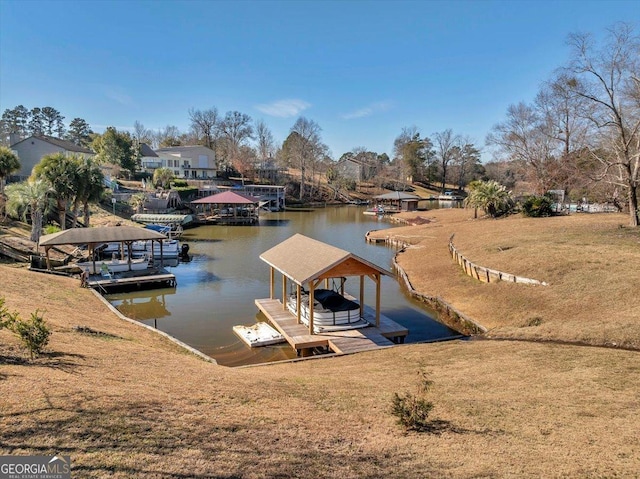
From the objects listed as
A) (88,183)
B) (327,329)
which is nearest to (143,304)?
(327,329)

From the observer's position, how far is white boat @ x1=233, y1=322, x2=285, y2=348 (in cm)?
1522

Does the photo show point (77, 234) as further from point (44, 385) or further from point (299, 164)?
point (299, 164)

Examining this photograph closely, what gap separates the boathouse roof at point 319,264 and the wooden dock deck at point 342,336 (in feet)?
6.58

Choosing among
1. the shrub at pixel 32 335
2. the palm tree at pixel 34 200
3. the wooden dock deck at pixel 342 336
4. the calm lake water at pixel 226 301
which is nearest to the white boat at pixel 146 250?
the calm lake water at pixel 226 301

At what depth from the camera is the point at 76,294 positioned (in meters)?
18.8

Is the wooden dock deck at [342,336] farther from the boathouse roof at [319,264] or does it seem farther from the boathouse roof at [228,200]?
the boathouse roof at [228,200]

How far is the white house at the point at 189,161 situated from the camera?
265ft

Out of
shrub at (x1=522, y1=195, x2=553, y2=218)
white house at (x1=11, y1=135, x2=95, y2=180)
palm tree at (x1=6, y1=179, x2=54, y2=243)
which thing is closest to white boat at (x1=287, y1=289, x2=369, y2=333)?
palm tree at (x1=6, y1=179, x2=54, y2=243)

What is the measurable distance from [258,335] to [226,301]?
5590mm

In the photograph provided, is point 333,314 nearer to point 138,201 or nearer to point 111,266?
point 111,266

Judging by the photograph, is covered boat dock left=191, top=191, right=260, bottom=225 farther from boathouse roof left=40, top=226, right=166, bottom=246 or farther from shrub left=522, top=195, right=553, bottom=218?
shrub left=522, top=195, right=553, bottom=218

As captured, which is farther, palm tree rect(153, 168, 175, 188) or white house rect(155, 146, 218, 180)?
white house rect(155, 146, 218, 180)

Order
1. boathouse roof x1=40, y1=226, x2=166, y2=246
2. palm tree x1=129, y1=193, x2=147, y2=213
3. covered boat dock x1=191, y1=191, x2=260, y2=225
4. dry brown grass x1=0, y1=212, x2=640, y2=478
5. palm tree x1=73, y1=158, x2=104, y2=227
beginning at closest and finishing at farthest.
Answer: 1. dry brown grass x1=0, y1=212, x2=640, y2=478
2. boathouse roof x1=40, y1=226, x2=166, y2=246
3. palm tree x1=73, y1=158, x2=104, y2=227
4. palm tree x1=129, y1=193, x2=147, y2=213
5. covered boat dock x1=191, y1=191, x2=260, y2=225

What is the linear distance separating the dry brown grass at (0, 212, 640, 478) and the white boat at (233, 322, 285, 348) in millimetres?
3215
